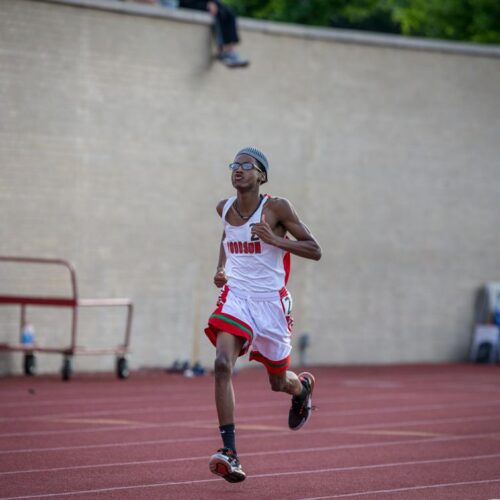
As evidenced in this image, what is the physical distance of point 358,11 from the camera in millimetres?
38062

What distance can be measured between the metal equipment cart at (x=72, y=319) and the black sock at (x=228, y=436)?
27.2ft

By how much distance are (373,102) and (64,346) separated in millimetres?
6909

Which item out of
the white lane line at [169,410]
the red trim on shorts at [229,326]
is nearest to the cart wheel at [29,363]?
the white lane line at [169,410]

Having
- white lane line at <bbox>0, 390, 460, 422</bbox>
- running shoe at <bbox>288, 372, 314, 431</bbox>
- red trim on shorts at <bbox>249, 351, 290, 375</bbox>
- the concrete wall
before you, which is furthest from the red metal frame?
red trim on shorts at <bbox>249, 351, 290, 375</bbox>

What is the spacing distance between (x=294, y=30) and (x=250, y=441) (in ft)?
33.6

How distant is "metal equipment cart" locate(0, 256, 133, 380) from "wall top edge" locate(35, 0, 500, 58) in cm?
386

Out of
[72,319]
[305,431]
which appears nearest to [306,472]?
[305,431]

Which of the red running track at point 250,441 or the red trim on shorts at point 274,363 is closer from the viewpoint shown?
the red running track at point 250,441

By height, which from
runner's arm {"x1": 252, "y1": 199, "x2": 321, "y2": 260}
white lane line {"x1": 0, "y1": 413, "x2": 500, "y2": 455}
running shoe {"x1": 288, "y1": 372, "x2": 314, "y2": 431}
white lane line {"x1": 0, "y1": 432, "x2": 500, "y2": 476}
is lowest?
white lane line {"x1": 0, "y1": 413, "x2": 500, "y2": 455}

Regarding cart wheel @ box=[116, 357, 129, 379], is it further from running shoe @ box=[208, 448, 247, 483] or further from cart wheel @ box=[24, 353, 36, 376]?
running shoe @ box=[208, 448, 247, 483]

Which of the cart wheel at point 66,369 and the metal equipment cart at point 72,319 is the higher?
the metal equipment cart at point 72,319

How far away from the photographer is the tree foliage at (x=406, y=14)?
118 feet

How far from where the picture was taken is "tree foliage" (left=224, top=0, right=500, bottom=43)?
3606 cm

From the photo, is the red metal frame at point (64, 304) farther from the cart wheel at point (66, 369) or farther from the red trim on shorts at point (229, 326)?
the red trim on shorts at point (229, 326)
